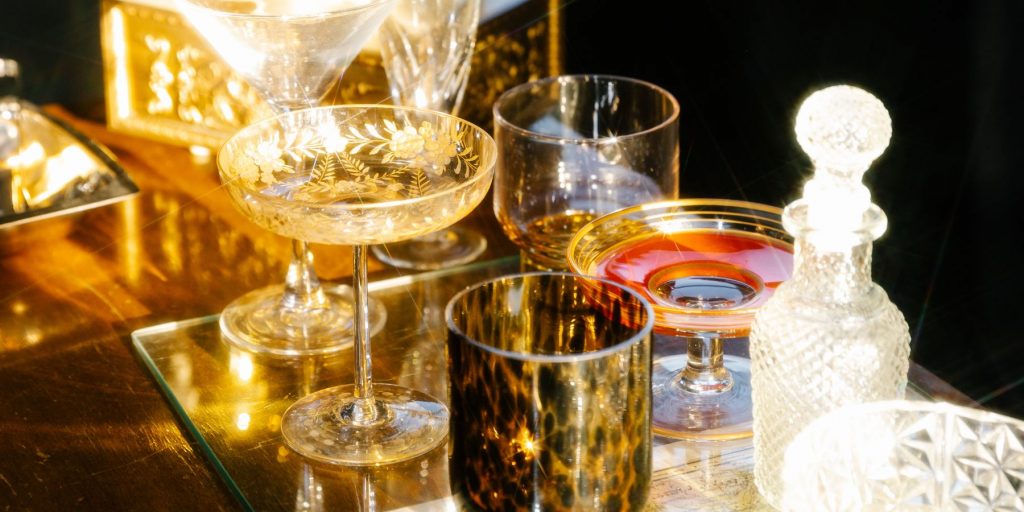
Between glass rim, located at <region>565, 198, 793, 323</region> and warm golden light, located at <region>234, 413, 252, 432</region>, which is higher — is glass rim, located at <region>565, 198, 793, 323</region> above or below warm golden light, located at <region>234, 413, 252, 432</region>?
above

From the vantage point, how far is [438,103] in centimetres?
123

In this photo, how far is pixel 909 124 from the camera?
0.97 meters

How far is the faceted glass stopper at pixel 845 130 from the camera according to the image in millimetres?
685

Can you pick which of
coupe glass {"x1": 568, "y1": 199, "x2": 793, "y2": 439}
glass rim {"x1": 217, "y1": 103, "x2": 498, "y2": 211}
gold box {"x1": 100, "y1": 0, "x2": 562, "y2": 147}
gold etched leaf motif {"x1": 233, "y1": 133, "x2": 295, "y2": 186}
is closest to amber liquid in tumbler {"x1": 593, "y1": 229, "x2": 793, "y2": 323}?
coupe glass {"x1": 568, "y1": 199, "x2": 793, "y2": 439}

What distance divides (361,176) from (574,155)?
19cm

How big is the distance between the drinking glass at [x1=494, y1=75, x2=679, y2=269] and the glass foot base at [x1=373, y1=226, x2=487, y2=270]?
0.11 meters

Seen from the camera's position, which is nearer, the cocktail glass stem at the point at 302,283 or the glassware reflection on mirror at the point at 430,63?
the cocktail glass stem at the point at 302,283

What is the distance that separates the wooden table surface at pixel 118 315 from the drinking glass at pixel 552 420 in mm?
191

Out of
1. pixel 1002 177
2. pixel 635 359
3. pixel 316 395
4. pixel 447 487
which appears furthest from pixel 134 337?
pixel 1002 177

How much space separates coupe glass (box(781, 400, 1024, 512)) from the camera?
0.65 m

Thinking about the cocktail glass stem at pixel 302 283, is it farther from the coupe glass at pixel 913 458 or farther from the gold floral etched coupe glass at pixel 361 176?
the coupe glass at pixel 913 458

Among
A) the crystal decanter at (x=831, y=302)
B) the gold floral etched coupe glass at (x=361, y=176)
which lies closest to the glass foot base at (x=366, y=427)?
the gold floral etched coupe glass at (x=361, y=176)

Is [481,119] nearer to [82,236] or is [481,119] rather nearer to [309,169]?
[82,236]

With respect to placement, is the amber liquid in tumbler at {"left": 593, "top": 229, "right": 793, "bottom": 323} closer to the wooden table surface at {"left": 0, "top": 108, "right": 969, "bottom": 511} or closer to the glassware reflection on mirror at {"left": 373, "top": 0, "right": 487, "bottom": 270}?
the wooden table surface at {"left": 0, "top": 108, "right": 969, "bottom": 511}
